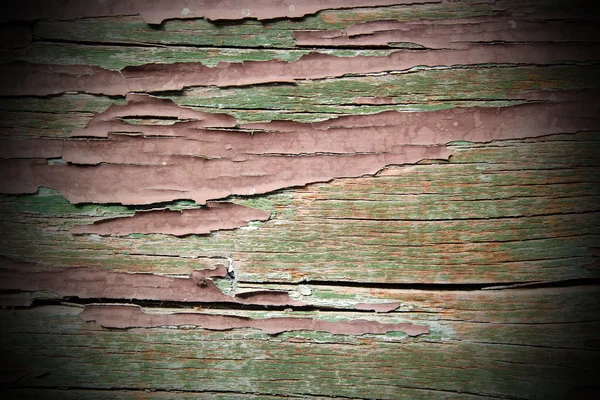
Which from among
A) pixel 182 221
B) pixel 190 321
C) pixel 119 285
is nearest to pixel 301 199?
pixel 182 221

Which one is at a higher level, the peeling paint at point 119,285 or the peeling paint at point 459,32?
the peeling paint at point 459,32

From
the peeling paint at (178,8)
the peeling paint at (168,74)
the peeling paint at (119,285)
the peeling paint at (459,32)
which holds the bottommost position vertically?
the peeling paint at (119,285)

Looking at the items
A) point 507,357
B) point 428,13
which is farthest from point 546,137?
point 507,357

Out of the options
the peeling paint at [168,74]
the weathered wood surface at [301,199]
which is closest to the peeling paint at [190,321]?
the weathered wood surface at [301,199]

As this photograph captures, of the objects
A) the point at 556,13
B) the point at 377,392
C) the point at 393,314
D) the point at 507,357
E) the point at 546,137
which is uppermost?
the point at 556,13

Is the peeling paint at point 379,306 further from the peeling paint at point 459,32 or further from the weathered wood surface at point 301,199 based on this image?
the peeling paint at point 459,32

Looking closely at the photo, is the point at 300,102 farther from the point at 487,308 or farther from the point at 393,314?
the point at 487,308

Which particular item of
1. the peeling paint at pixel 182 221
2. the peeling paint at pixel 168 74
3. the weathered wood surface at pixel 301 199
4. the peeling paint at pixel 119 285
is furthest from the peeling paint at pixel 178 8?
the peeling paint at pixel 119 285
